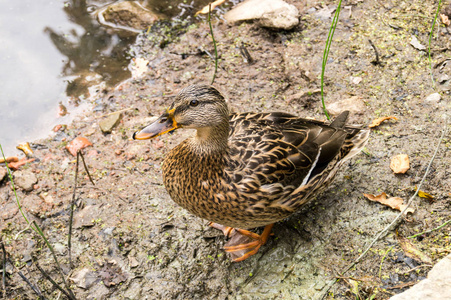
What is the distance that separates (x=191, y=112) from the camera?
2.98m

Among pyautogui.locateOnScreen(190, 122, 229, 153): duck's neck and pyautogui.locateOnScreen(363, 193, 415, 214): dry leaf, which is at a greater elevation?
pyautogui.locateOnScreen(190, 122, 229, 153): duck's neck

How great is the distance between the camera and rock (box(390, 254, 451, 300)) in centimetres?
243

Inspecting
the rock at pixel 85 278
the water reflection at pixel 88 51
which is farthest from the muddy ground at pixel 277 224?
the water reflection at pixel 88 51

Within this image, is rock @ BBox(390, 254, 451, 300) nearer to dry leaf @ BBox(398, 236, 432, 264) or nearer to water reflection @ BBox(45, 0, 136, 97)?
dry leaf @ BBox(398, 236, 432, 264)

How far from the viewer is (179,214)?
378 cm

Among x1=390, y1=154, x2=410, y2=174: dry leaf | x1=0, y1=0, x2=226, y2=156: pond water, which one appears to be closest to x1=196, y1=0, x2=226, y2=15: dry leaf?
x1=0, y1=0, x2=226, y2=156: pond water

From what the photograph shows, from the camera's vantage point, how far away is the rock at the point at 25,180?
13.3ft

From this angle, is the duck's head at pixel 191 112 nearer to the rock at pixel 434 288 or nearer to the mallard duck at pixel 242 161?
the mallard duck at pixel 242 161

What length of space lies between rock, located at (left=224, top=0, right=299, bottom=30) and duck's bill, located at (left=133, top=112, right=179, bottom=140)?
268 centimetres

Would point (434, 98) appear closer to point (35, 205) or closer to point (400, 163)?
point (400, 163)

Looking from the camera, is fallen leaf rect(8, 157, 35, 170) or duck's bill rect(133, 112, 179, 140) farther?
fallen leaf rect(8, 157, 35, 170)

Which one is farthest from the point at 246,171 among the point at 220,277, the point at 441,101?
the point at 441,101

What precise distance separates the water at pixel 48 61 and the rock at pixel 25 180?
50 centimetres

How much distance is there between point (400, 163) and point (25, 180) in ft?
11.5
